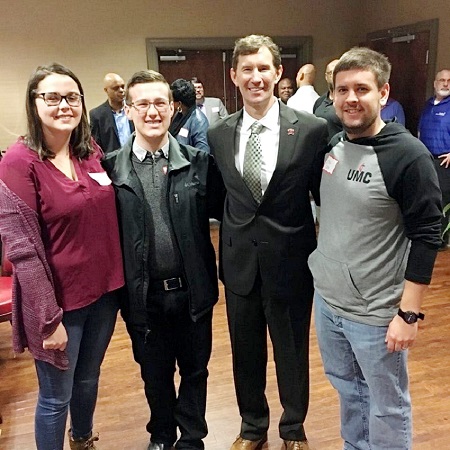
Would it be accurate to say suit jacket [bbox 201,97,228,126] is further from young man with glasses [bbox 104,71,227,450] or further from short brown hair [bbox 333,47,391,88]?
short brown hair [bbox 333,47,391,88]

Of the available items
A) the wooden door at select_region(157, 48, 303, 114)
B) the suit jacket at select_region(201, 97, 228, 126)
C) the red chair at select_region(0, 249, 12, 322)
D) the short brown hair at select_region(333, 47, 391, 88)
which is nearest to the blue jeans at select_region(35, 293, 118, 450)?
the red chair at select_region(0, 249, 12, 322)

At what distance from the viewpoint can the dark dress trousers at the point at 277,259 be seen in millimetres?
1787

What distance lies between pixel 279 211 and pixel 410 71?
4702 mm

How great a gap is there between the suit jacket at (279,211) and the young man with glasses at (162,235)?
95mm

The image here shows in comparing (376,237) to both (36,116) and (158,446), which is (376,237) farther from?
(158,446)

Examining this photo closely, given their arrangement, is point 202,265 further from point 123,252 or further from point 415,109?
point 415,109

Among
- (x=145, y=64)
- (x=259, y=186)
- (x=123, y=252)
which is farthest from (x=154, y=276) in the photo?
(x=145, y=64)

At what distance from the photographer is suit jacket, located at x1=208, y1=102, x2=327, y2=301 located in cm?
178

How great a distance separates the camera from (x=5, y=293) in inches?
105

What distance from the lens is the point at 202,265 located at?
72.4 inches

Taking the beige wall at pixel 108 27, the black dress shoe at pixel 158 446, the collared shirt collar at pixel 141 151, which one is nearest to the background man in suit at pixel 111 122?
the beige wall at pixel 108 27

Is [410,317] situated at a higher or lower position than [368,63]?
lower

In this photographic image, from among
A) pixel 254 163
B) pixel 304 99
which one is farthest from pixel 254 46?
pixel 304 99

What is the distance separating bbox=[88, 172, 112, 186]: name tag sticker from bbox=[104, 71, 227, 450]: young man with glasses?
0.04 meters
